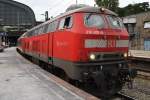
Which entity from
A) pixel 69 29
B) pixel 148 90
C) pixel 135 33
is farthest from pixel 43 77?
pixel 135 33

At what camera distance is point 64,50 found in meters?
12.6

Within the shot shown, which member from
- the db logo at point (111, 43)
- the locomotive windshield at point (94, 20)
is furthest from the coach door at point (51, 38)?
the db logo at point (111, 43)

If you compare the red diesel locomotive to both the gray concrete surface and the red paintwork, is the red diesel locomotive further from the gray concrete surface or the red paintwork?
the gray concrete surface

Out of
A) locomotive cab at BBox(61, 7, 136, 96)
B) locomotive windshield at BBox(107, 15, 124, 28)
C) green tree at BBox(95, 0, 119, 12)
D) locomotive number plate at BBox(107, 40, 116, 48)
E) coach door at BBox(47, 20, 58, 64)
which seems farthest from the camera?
green tree at BBox(95, 0, 119, 12)

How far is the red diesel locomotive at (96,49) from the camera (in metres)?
11.3

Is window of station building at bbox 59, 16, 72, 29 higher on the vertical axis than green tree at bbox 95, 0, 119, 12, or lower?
lower

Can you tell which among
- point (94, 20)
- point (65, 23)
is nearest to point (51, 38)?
point (65, 23)

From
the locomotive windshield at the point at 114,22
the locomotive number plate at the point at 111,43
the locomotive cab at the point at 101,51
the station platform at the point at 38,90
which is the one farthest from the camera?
the locomotive windshield at the point at 114,22

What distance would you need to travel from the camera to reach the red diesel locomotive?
11.3m

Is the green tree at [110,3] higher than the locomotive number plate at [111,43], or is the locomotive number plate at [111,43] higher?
the green tree at [110,3]

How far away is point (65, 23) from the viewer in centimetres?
1292

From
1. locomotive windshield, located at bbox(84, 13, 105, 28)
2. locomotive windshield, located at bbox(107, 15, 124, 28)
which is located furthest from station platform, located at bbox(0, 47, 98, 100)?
locomotive windshield, located at bbox(107, 15, 124, 28)

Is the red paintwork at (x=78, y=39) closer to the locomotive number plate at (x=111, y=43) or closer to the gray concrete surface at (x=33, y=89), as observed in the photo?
the locomotive number plate at (x=111, y=43)

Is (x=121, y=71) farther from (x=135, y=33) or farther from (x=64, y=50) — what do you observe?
(x=135, y=33)
